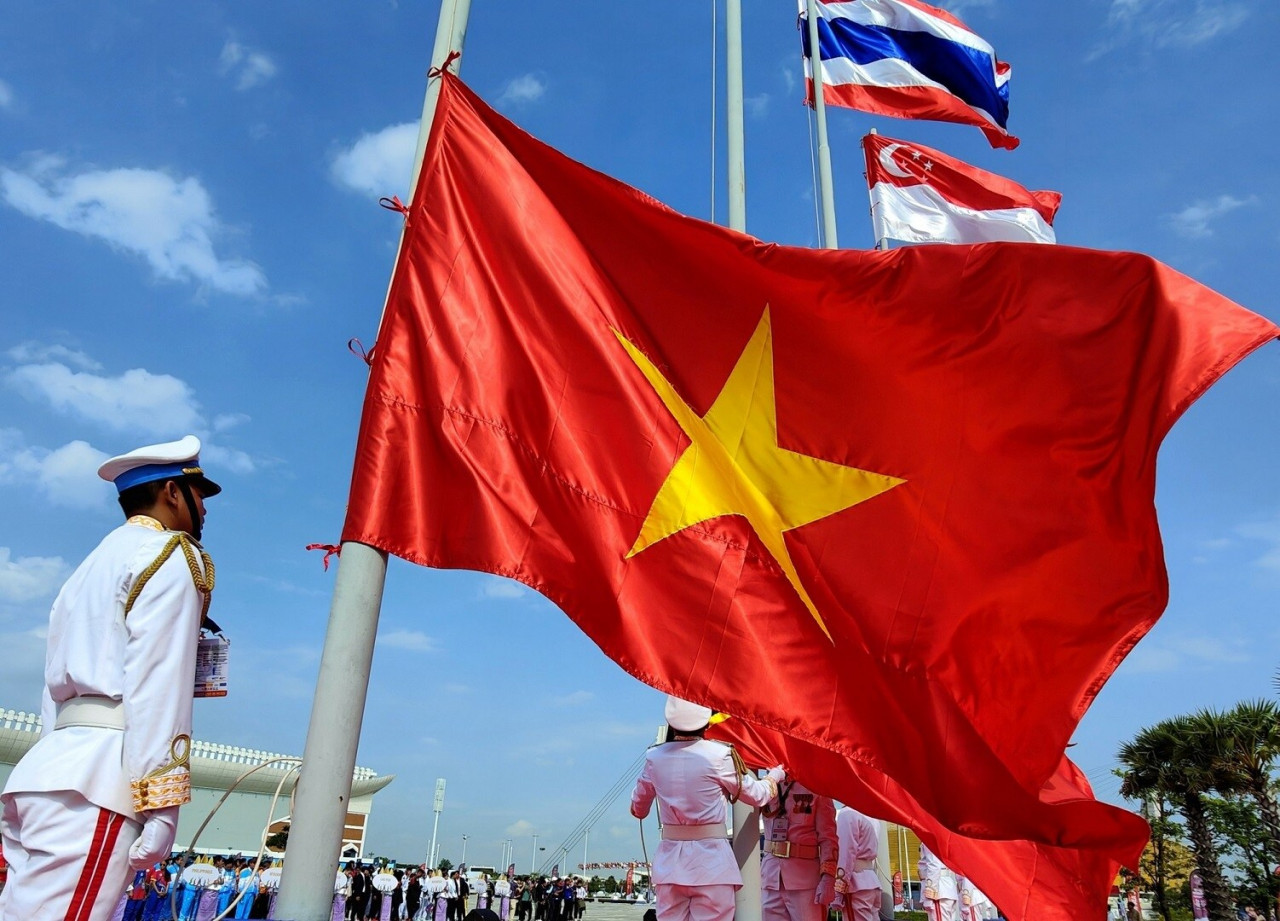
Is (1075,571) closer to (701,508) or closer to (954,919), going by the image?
(701,508)

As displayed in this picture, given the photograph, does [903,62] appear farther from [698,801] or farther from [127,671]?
[127,671]

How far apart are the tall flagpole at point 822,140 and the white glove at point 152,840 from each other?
10.4m

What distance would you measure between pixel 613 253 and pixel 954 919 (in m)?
11.5

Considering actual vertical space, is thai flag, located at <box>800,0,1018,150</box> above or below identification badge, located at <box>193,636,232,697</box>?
above

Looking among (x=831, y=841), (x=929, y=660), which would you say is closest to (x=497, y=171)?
(x=929, y=660)

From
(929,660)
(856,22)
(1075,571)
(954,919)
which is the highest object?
(856,22)

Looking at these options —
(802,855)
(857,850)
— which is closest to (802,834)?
(802,855)

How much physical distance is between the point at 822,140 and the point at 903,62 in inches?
94.4

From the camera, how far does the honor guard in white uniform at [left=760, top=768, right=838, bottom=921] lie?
8.21m

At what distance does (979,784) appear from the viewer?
4.61 m

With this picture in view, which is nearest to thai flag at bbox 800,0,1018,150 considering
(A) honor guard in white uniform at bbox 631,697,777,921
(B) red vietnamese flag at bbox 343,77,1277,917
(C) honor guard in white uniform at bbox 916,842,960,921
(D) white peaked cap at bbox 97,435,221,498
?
(B) red vietnamese flag at bbox 343,77,1277,917

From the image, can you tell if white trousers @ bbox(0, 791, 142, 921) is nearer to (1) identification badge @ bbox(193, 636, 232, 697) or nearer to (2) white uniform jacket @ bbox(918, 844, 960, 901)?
(1) identification badge @ bbox(193, 636, 232, 697)

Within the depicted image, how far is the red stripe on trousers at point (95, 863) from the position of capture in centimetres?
265

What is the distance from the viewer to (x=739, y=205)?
7762 mm
